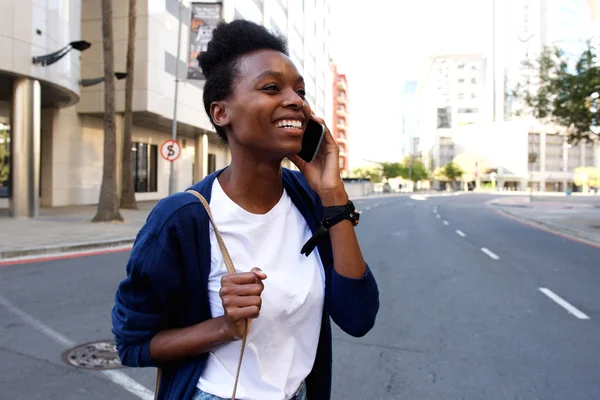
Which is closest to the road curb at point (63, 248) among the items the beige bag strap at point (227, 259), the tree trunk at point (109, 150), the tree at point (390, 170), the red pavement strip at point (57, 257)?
the red pavement strip at point (57, 257)

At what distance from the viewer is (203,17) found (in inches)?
629

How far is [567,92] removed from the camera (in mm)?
16203

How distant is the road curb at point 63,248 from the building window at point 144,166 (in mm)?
19594

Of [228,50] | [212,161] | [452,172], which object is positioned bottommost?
[228,50]

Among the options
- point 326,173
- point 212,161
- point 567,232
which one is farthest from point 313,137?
point 212,161

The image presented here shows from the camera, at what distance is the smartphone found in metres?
1.57

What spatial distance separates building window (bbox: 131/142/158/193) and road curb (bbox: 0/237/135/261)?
64.3 feet

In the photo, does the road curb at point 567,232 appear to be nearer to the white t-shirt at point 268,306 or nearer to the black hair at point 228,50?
the white t-shirt at point 268,306

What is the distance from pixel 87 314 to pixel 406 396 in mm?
3820

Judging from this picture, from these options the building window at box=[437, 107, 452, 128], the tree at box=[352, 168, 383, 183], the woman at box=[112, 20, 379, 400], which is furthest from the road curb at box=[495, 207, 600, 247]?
the building window at box=[437, 107, 452, 128]

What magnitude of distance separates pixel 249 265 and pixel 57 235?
41.0ft

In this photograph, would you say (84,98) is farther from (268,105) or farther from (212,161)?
(268,105)

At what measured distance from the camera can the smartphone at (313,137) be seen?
1569 mm

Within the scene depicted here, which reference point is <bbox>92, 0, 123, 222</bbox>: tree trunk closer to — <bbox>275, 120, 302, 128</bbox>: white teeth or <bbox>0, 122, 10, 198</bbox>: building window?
<bbox>0, 122, 10, 198</bbox>: building window
